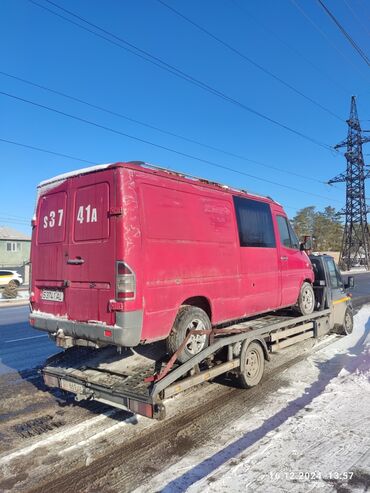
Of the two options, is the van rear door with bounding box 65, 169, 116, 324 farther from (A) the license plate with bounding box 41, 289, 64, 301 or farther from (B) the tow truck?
(B) the tow truck

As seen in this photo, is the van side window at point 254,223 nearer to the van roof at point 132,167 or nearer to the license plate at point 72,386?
the van roof at point 132,167

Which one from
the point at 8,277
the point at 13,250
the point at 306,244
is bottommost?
the point at 8,277

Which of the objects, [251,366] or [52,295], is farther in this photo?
[251,366]

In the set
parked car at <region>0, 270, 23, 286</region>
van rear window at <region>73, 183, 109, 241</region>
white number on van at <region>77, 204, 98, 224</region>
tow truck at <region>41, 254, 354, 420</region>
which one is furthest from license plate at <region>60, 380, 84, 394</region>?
parked car at <region>0, 270, 23, 286</region>

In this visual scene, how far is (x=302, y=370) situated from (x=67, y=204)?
468 cm

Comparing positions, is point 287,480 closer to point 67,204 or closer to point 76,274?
point 76,274

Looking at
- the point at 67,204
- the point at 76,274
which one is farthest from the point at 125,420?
the point at 67,204

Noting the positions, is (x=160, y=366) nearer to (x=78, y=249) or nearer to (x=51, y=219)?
(x=78, y=249)

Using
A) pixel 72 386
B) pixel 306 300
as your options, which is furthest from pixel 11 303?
pixel 72 386

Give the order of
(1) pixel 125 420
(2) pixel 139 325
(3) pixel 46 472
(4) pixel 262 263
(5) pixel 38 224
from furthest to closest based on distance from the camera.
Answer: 1. (4) pixel 262 263
2. (5) pixel 38 224
3. (1) pixel 125 420
4. (2) pixel 139 325
5. (3) pixel 46 472

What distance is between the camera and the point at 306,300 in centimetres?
831

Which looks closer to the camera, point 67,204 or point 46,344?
point 67,204

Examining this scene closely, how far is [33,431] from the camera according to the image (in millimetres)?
4609

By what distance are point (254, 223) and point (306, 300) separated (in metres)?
2.60
